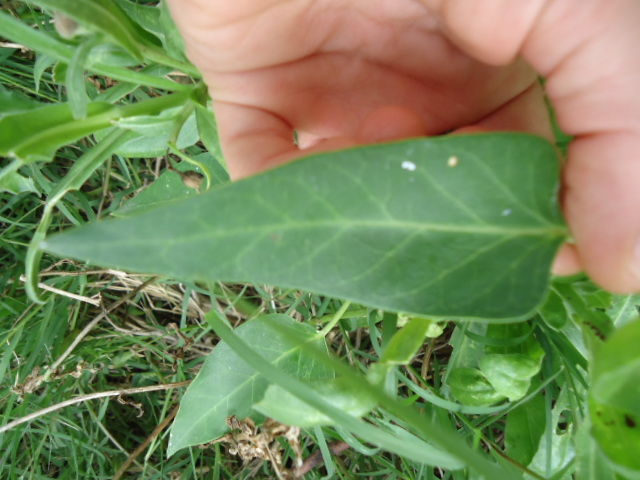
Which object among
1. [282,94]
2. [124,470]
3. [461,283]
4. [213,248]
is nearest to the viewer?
[213,248]

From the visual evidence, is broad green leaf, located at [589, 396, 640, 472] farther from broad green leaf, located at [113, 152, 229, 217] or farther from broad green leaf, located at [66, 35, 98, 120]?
broad green leaf, located at [113, 152, 229, 217]

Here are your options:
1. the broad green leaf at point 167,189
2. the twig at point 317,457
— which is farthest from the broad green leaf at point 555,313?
the broad green leaf at point 167,189

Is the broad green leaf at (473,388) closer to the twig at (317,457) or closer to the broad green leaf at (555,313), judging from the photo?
the broad green leaf at (555,313)

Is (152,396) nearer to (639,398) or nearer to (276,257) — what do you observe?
(276,257)

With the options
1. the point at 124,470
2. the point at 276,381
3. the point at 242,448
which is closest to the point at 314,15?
the point at 276,381

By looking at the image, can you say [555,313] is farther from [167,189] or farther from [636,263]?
[167,189]

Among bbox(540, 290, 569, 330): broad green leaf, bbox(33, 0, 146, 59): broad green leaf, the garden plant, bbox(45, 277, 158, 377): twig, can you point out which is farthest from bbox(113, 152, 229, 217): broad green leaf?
bbox(540, 290, 569, 330): broad green leaf
